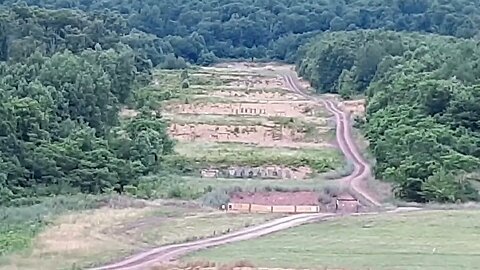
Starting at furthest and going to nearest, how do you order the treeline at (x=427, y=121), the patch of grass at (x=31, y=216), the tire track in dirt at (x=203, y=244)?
the treeline at (x=427, y=121), the patch of grass at (x=31, y=216), the tire track in dirt at (x=203, y=244)

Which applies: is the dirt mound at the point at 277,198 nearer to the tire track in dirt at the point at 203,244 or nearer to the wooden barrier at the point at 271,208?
the wooden barrier at the point at 271,208

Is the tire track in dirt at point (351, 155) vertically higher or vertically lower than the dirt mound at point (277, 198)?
lower

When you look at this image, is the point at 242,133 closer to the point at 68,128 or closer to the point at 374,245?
the point at 68,128

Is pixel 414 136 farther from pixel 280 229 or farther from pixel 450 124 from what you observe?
pixel 280 229

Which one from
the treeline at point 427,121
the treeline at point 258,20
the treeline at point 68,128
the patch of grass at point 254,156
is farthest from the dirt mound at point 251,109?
the treeline at point 258,20

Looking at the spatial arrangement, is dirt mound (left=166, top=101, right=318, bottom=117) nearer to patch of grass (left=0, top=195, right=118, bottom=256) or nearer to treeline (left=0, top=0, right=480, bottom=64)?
patch of grass (left=0, top=195, right=118, bottom=256)

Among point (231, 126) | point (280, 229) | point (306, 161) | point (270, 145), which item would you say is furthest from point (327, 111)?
point (280, 229)

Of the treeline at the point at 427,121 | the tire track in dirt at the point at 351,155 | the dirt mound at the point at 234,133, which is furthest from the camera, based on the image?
the dirt mound at the point at 234,133
